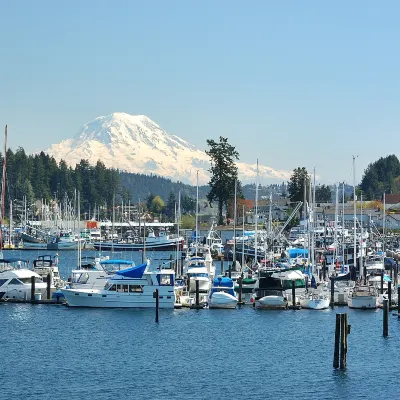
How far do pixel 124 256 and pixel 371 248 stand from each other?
1604 inches

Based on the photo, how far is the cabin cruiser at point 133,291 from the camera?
77.7 m

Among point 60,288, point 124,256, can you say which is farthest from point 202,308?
point 124,256

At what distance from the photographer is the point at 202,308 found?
79500 millimetres

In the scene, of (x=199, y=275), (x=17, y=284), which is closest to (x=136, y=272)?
(x=17, y=284)

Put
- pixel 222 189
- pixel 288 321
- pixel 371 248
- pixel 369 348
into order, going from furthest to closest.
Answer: pixel 222 189
pixel 371 248
pixel 288 321
pixel 369 348

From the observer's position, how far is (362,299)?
257 ft

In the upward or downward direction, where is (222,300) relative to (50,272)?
downward

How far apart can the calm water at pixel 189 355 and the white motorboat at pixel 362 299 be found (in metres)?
0.80

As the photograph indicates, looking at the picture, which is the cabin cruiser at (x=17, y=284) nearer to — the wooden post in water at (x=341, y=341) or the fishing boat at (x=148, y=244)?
the wooden post in water at (x=341, y=341)

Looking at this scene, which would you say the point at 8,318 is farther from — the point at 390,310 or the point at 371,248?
the point at 371,248

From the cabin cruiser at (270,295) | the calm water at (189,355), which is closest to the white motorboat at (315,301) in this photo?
the calm water at (189,355)

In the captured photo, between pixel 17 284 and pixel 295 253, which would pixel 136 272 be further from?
pixel 295 253

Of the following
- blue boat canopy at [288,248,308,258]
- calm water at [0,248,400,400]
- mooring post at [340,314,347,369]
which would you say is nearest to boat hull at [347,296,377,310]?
calm water at [0,248,400,400]

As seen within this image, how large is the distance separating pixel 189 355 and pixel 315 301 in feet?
58.1
